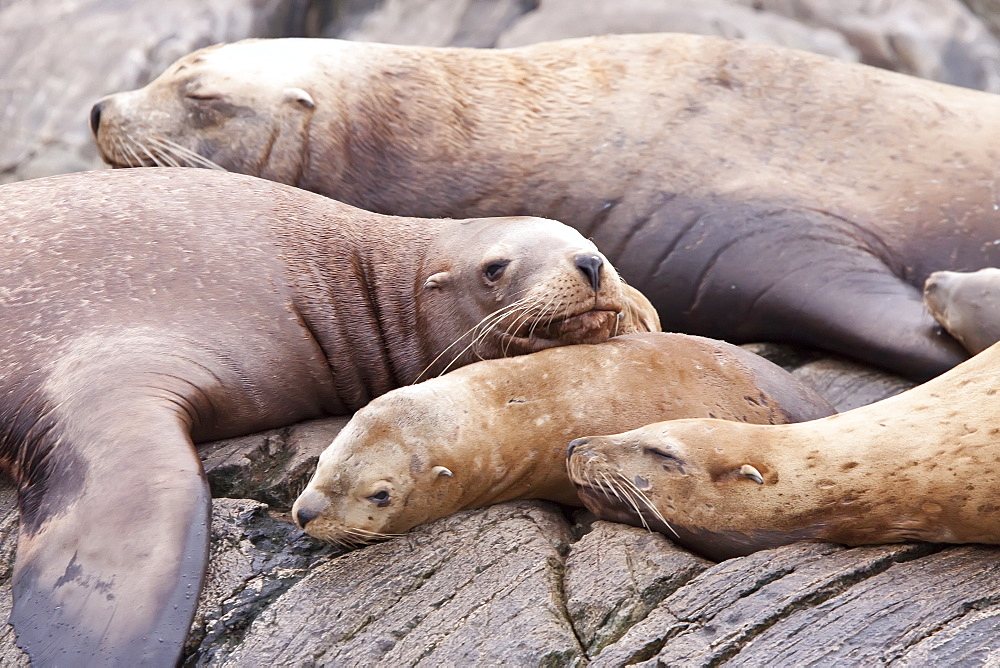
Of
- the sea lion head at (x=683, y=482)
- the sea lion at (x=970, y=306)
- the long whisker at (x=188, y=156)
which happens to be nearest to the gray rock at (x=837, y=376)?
the sea lion at (x=970, y=306)

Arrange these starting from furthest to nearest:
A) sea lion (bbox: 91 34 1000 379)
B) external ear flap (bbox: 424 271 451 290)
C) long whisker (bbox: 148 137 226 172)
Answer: long whisker (bbox: 148 137 226 172) < sea lion (bbox: 91 34 1000 379) < external ear flap (bbox: 424 271 451 290)

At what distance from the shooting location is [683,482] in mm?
4336

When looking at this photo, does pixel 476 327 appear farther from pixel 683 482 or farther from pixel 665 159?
pixel 665 159

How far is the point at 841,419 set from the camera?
4.40 m

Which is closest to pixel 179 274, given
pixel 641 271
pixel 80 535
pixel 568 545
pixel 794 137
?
pixel 80 535

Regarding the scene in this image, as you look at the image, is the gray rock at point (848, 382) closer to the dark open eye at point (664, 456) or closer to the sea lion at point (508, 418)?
the sea lion at point (508, 418)

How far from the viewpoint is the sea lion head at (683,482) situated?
425cm

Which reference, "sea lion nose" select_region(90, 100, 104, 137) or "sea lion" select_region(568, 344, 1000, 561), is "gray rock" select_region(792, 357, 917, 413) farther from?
"sea lion nose" select_region(90, 100, 104, 137)

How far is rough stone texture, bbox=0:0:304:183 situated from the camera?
1061 centimetres

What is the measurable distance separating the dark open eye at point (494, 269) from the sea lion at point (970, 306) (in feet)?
6.75

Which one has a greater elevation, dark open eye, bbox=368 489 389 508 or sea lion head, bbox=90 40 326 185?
sea lion head, bbox=90 40 326 185

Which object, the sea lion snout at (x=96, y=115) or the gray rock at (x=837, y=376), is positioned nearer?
the gray rock at (x=837, y=376)

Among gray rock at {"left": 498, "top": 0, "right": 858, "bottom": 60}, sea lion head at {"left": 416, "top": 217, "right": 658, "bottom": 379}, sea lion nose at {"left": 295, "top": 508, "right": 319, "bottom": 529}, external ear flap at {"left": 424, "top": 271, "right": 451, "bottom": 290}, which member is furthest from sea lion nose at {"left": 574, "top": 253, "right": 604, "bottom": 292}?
gray rock at {"left": 498, "top": 0, "right": 858, "bottom": 60}

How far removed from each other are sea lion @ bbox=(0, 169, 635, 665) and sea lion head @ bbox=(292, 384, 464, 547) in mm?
430
